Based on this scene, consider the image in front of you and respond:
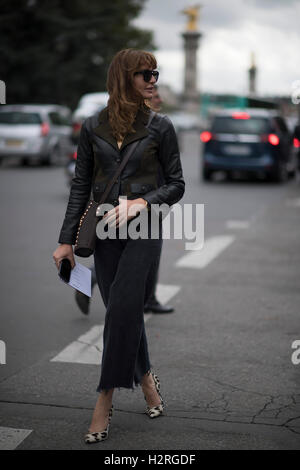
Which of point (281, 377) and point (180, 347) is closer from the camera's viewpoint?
point (281, 377)

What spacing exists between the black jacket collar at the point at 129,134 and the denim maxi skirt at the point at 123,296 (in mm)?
382

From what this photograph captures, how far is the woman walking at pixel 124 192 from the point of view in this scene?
12.8 ft

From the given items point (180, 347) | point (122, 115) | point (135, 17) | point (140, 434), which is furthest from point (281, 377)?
point (135, 17)

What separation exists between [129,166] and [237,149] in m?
14.8

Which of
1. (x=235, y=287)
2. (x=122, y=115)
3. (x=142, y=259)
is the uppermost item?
(x=122, y=115)

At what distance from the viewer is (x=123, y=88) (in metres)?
3.88

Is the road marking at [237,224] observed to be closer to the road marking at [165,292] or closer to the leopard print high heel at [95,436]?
the road marking at [165,292]

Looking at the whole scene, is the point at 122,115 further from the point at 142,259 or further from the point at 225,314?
the point at 225,314

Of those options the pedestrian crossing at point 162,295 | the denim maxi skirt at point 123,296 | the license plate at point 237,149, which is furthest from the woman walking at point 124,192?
the license plate at point 237,149

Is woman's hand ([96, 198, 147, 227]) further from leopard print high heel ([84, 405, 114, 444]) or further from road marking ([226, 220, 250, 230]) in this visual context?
road marking ([226, 220, 250, 230])

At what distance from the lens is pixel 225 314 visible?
664 centimetres

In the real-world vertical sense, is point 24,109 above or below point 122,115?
below

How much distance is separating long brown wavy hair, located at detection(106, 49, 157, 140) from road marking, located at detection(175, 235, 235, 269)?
194 inches
